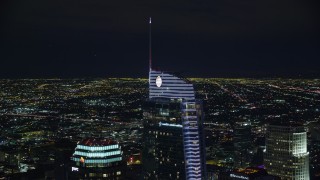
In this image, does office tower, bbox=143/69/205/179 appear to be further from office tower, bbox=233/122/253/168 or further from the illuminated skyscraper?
office tower, bbox=233/122/253/168

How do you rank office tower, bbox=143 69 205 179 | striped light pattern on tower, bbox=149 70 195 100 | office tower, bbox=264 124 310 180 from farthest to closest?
office tower, bbox=264 124 310 180
striped light pattern on tower, bbox=149 70 195 100
office tower, bbox=143 69 205 179

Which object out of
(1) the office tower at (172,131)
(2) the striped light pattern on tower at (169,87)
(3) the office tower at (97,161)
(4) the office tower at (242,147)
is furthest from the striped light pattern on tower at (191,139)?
(4) the office tower at (242,147)

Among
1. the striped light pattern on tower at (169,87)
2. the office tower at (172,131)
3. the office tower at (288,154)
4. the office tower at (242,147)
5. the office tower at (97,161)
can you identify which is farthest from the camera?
the office tower at (242,147)

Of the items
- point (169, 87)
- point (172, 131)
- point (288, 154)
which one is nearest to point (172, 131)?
point (172, 131)

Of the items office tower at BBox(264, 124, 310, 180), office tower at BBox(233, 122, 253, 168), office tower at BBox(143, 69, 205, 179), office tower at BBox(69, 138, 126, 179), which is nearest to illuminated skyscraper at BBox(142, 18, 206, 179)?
office tower at BBox(143, 69, 205, 179)

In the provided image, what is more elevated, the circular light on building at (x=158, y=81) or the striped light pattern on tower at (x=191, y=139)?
the circular light on building at (x=158, y=81)

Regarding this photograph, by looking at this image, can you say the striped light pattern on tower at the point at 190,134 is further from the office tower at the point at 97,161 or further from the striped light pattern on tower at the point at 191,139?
the office tower at the point at 97,161
